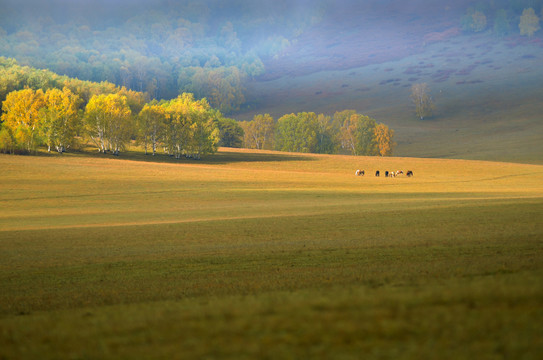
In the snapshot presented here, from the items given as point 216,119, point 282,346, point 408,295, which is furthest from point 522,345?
point 216,119

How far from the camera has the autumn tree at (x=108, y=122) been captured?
85.2m

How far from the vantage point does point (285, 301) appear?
7754 millimetres

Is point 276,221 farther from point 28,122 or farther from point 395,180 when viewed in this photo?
point 28,122

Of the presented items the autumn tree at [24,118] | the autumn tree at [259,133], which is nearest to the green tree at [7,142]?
the autumn tree at [24,118]

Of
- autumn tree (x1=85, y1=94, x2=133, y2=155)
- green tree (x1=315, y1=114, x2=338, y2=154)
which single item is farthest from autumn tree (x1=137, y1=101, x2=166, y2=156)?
green tree (x1=315, y1=114, x2=338, y2=154)

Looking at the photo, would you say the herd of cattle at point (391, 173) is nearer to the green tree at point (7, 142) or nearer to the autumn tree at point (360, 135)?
the green tree at point (7, 142)

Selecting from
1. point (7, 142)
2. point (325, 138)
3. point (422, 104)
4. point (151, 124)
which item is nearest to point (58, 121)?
point (7, 142)

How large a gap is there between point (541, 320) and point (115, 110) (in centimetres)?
8590

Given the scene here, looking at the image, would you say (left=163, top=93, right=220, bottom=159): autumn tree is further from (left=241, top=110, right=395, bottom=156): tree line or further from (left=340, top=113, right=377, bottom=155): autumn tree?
(left=340, top=113, right=377, bottom=155): autumn tree

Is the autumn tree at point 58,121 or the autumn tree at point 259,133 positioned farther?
the autumn tree at point 259,133

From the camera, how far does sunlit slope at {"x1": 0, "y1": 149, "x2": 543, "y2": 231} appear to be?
31.9 m

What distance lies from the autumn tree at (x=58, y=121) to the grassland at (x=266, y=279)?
132ft

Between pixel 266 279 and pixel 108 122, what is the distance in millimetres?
78574

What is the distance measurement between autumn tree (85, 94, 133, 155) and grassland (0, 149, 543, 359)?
46.3m
